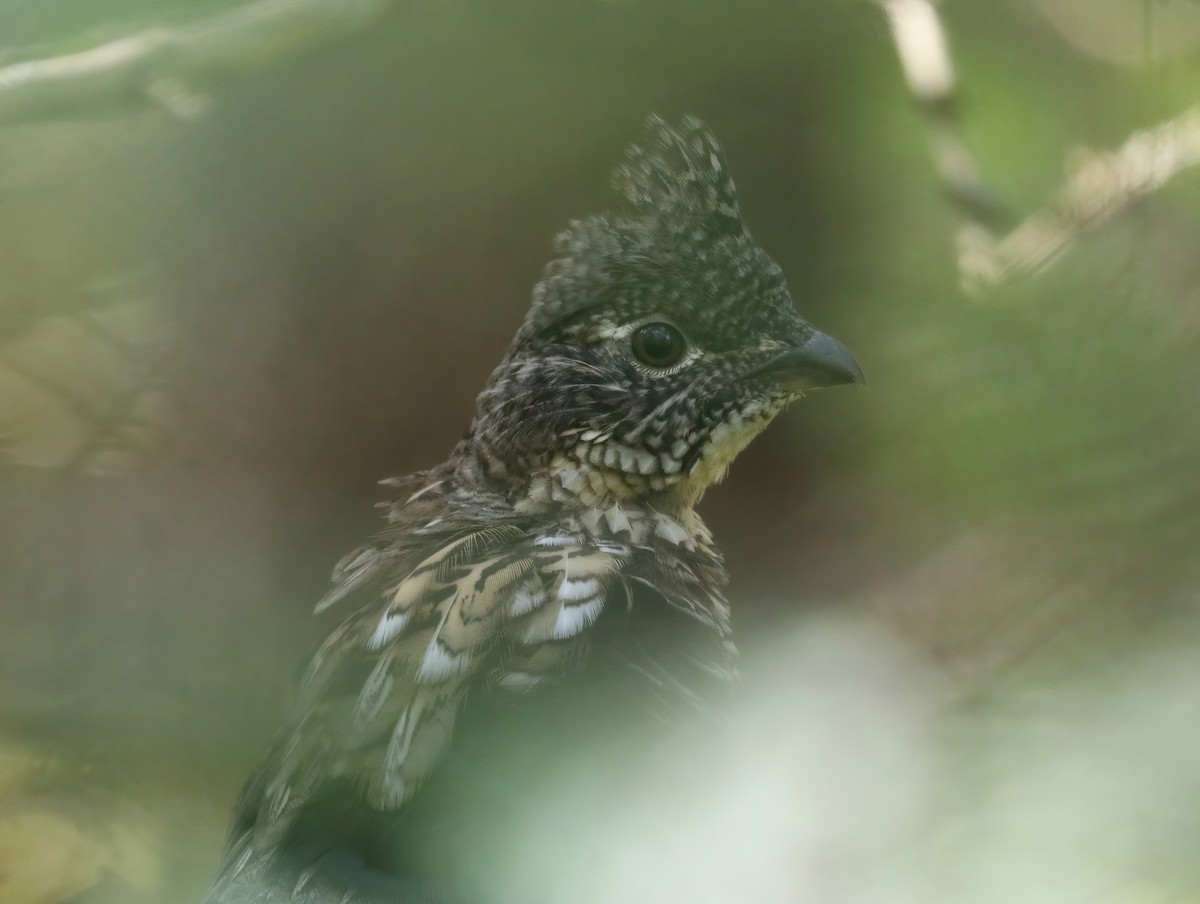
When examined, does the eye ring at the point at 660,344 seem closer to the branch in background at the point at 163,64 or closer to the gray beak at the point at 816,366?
the gray beak at the point at 816,366

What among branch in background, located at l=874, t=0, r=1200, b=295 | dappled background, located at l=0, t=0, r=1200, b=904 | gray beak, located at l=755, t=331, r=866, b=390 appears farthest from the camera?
gray beak, located at l=755, t=331, r=866, b=390

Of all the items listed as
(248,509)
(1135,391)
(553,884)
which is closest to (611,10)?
(1135,391)

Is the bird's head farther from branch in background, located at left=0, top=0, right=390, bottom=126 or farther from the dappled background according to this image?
branch in background, located at left=0, top=0, right=390, bottom=126

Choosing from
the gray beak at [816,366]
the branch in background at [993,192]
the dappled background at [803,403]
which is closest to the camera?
the dappled background at [803,403]

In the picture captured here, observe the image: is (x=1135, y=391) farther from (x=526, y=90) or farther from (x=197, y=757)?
(x=197, y=757)

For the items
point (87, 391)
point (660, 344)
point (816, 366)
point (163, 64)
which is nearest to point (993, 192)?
point (816, 366)

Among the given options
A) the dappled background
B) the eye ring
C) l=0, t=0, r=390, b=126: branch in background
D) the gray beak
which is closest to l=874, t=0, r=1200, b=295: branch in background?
the dappled background

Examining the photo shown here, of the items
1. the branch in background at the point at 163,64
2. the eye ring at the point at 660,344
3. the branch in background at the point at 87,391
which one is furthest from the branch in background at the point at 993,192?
the branch in background at the point at 87,391
